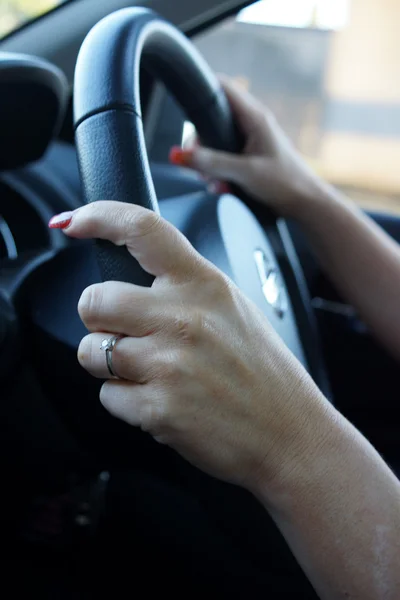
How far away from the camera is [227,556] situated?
91 cm

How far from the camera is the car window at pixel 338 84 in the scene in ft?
5.33

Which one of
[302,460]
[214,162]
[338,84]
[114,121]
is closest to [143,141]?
[114,121]

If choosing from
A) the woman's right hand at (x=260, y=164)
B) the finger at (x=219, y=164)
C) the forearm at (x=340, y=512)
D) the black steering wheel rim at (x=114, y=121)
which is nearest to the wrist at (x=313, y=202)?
the woman's right hand at (x=260, y=164)

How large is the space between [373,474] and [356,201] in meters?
1.18

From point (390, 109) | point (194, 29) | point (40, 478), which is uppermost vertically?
point (194, 29)

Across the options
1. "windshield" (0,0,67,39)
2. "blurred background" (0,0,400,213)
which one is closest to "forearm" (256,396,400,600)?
"windshield" (0,0,67,39)

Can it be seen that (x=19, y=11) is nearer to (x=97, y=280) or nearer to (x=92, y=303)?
(x=97, y=280)

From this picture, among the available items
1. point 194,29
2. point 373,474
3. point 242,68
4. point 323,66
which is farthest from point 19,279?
point 323,66

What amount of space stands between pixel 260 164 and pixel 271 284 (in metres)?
0.21

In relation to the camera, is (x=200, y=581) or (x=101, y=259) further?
(x=200, y=581)

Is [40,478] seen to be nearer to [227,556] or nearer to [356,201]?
[227,556]

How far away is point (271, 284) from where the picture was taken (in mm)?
870

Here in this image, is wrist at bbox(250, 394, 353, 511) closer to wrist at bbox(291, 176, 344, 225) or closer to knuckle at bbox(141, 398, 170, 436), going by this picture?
knuckle at bbox(141, 398, 170, 436)

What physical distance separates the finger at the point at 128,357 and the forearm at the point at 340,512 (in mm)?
133
